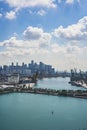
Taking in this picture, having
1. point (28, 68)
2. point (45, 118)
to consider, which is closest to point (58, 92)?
point (45, 118)

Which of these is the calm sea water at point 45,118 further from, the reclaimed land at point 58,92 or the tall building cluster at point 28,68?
the tall building cluster at point 28,68

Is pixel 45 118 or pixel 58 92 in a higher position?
pixel 58 92

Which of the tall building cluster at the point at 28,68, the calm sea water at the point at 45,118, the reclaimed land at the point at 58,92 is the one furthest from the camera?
the tall building cluster at the point at 28,68

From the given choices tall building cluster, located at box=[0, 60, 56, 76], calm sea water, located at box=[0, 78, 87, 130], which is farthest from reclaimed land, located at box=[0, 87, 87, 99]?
tall building cluster, located at box=[0, 60, 56, 76]

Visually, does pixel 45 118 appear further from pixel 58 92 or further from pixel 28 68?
pixel 28 68

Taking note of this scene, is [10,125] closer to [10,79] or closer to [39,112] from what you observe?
[39,112]

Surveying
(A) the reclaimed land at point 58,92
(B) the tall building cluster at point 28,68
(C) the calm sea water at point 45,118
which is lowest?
(C) the calm sea water at point 45,118

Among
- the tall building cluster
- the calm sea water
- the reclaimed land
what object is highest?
the tall building cluster

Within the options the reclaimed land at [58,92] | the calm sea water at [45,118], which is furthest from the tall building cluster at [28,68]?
the calm sea water at [45,118]

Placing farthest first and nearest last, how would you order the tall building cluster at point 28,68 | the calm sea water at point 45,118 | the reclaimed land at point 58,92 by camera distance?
the tall building cluster at point 28,68 → the reclaimed land at point 58,92 → the calm sea water at point 45,118

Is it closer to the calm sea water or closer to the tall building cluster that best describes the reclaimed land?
the calm sea water

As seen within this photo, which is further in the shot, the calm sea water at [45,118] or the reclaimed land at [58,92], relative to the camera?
the reclaimed land at [58,92]
